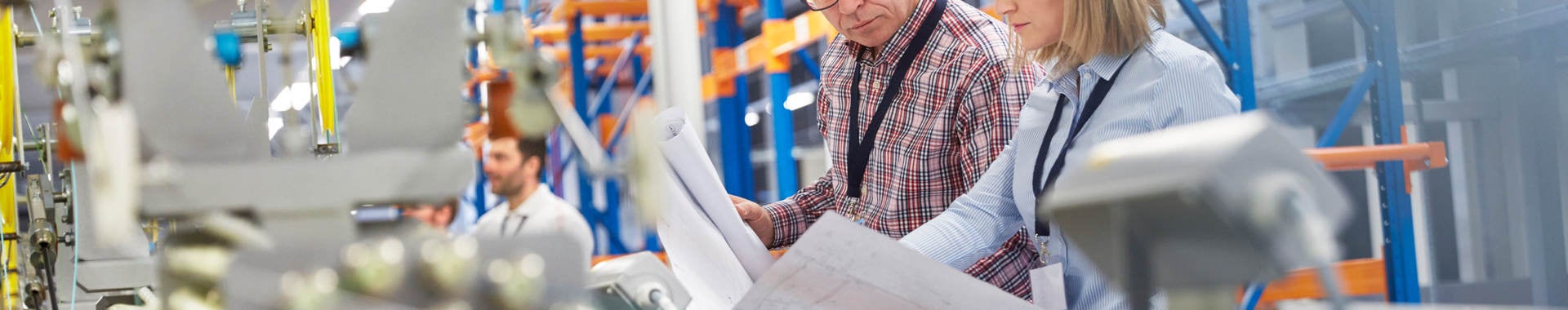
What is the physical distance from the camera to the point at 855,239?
2.85 feet

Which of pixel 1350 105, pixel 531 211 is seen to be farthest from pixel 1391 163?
pixel 531 211

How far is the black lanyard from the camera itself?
70.3 inches

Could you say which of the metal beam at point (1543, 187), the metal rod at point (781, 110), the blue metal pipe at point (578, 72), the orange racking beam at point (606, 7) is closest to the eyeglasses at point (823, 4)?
the metal rod at point (781, 110)

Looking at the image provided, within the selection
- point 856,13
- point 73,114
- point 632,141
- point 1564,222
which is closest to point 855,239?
point 632,141

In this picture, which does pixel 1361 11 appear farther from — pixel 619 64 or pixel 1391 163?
pixel 619 64

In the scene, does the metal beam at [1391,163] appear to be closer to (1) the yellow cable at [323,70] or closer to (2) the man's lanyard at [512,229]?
(1) the yellow cable at [323,70]

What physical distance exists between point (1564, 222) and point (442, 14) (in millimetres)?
4482

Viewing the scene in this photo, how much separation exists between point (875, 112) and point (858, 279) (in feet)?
3.18

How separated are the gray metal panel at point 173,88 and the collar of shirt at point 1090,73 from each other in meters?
0.88

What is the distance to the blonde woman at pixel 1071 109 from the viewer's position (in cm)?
127

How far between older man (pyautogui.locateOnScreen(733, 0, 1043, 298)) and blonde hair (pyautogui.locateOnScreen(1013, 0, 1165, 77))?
0.22m

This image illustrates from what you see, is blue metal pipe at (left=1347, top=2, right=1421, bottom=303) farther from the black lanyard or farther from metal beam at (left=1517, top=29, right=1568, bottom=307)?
metal beam at (left=1517, top=29, right=1568, bottom=307)

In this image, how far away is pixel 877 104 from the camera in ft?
6.06

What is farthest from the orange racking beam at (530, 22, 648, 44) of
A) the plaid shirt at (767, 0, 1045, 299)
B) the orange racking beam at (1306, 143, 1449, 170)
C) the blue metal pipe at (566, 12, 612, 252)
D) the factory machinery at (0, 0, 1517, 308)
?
the factory machinery at (0, 0, 1517, 308)
